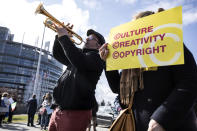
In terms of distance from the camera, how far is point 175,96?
1.39 metres

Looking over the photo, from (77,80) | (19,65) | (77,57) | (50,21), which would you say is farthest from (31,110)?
(19,65)

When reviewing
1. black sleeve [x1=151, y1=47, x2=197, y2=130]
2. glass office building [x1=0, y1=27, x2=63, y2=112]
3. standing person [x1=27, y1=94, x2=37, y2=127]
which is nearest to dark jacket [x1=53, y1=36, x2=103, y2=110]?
black sleeve [x1=151, y1=47, x2=197, y2=130]

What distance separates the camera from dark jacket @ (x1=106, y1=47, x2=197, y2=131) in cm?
137

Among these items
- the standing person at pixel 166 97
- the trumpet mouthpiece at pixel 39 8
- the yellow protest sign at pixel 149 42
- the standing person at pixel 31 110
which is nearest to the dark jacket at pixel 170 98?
the standing person at pixel 166 97

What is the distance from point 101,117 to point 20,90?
298ft

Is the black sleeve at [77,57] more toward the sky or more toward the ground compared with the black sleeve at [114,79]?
more toward the sky

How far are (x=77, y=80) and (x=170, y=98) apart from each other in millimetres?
1425

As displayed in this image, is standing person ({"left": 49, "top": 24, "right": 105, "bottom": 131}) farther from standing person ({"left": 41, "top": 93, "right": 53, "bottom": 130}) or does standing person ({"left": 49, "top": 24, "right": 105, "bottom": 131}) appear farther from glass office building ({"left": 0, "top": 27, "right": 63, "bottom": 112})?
glass office building ({"left": 0, "top": 27, "right": 63, "bottom": 112})

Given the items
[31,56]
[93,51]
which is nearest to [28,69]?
[31,56]

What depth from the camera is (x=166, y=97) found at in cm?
152

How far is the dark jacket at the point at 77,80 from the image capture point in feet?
8.32

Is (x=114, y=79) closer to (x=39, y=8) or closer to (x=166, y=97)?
(x=166, y=97)

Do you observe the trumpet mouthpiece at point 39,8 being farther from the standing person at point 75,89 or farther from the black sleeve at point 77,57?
the black sleeve at point 77,57

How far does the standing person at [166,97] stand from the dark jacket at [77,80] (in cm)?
95
